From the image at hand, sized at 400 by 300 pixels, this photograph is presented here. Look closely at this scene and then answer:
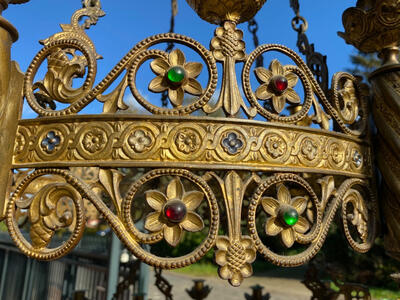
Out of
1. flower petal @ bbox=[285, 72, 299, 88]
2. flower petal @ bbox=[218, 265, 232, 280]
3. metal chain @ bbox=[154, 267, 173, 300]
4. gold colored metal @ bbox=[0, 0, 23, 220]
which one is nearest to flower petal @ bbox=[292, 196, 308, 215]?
flower petal @ bbox=[218, 265, 232, 280]

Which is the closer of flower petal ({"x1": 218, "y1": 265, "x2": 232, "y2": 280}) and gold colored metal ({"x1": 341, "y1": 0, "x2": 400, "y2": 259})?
flower petal ({"x1": 218, "y1": 265, "x2": 232, "y2": 280})

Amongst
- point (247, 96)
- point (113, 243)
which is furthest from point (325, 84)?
point (113, 243)

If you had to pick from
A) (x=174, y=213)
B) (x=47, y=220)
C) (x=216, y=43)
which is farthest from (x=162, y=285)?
(x=216, y=43)

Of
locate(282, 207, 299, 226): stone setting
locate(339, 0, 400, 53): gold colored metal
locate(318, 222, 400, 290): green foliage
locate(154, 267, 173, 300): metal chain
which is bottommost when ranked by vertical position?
locate(318, 222, 400, 290): green foliage

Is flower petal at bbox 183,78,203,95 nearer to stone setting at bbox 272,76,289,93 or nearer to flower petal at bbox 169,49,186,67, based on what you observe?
flower petal at bbox 169,49,186,67

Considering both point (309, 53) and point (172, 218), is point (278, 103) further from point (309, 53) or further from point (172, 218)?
point (309, 53)

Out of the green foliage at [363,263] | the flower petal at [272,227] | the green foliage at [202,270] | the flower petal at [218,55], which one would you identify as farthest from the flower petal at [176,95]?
the green foliage at [202,270]

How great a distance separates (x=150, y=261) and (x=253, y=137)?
1.78 ft

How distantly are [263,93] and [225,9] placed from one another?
1.16 ft

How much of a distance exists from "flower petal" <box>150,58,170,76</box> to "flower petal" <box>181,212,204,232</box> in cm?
→ 51

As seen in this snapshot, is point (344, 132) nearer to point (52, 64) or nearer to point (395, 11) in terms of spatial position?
point (395, 11)

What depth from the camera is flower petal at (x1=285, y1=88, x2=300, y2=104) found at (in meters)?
1.20

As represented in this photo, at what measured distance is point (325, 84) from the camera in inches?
69.1

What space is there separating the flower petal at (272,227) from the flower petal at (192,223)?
0.76 feet
